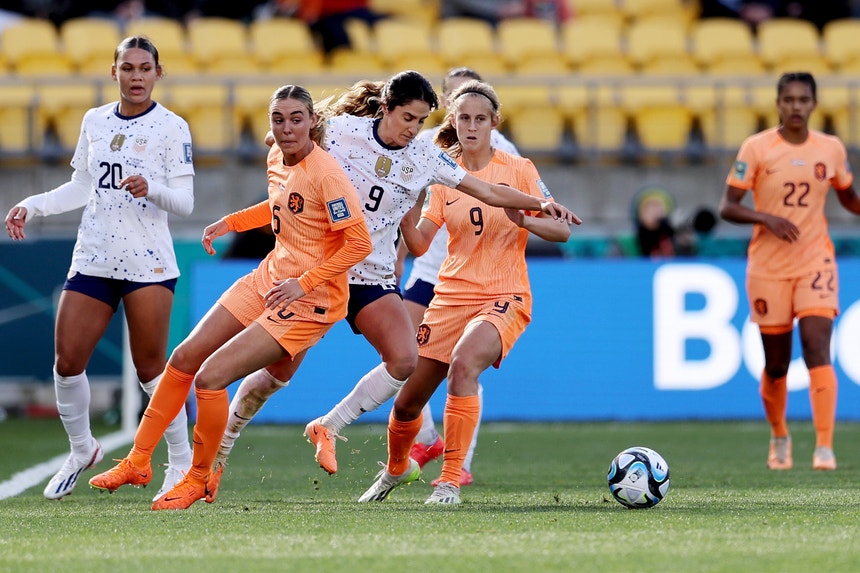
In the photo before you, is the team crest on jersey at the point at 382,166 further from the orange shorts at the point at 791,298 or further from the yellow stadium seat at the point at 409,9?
the yellow stadium seat at the point at 409,9

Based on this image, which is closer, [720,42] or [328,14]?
[328,14]

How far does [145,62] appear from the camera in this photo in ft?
22.5

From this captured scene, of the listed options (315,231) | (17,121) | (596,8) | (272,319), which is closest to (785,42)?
(596,8)

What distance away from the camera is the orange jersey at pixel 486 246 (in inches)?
272

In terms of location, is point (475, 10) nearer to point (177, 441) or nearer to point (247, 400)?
point (177, 441)

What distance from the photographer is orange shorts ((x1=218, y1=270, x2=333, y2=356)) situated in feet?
20.3

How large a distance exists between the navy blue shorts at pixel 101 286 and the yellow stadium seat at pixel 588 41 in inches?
406

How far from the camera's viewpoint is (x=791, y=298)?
880cm

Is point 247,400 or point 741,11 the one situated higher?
point 741,11

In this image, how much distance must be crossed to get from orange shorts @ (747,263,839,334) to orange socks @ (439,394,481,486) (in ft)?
9.46

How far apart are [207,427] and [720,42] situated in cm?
1218

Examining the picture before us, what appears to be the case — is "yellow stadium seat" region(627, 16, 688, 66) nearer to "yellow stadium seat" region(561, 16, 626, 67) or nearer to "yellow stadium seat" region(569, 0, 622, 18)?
"yellow stadium seat" region(561, 16, 626, 67)

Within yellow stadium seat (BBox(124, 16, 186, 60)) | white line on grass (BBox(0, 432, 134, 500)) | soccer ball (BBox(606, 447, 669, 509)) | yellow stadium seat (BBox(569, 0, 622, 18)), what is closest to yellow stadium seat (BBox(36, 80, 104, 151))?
yellow stadium seat (BBox(124, 16, 186, 60))

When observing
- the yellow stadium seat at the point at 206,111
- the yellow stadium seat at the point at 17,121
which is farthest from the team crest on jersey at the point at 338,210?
the yellow stadium seat at the point at 17,121
